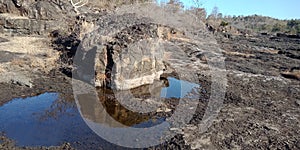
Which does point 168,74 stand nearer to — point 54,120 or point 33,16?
point 54,120

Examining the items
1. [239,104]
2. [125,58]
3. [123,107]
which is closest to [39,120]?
[123,107]

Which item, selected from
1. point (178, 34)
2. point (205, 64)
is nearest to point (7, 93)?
point (205, 64)

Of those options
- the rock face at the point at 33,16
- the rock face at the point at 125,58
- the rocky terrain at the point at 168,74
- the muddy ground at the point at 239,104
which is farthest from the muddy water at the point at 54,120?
the rock face at the point at 33,16

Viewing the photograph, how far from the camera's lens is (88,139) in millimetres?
7883

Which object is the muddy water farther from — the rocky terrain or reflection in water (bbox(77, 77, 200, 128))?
the rocky terrain

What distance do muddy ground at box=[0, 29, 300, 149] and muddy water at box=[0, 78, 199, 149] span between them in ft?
1.16

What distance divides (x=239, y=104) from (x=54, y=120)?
7.10m

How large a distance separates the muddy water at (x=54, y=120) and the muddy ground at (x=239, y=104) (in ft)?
1.16

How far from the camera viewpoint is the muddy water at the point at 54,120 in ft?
25.4

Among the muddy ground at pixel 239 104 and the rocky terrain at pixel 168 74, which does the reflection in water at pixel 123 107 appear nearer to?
the rocky terrain at pixel 168 74

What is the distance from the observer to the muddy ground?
8367 mm

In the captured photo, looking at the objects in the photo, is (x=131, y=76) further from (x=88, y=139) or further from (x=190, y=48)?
(x=190, y=48)

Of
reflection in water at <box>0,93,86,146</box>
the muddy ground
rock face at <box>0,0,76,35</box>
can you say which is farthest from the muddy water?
rock face at <box>0,0,76,35</box>

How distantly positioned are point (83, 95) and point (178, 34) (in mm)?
21049
